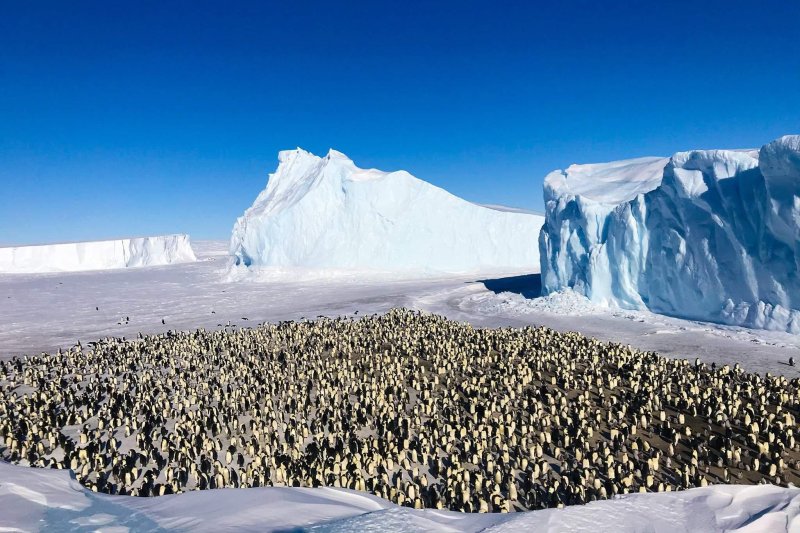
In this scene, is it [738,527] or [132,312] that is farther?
[132,312]

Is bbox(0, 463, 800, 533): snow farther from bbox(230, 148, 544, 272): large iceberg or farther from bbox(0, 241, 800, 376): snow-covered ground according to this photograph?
bbox(230, 148, 544, 272): large iceberg

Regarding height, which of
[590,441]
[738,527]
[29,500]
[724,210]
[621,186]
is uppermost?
[621,186]

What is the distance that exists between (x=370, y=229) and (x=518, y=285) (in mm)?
18748

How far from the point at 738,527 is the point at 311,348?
55.2ft

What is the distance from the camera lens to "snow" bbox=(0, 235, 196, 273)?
9369 centimetres

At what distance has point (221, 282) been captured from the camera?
185ft

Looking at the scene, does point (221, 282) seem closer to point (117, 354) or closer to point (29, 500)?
point (117, 354)

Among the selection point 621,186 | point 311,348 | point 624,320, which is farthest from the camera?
point 621,186

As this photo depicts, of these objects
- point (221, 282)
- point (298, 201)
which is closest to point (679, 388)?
point (298, 201)

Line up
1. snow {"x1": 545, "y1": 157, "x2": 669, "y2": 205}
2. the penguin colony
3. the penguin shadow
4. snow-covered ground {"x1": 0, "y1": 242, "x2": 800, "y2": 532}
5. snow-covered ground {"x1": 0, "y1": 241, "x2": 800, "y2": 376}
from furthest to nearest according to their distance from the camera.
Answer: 1. the penguin shadow
2. snow {"x1": 545, "y1": 157, "x2": 669, "y2": 205}
3. snow-covered ground {"x1": 0, "y1": 241, "x2": 800, "y2": 376}
4. the penguin colony
5. snow-covered ground {"x1": 0, "y1": 242, "x2": 800, "y2": 532}

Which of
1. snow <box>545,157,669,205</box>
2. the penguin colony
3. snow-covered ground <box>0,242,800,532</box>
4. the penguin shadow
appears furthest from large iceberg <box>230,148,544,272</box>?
the penguin colony

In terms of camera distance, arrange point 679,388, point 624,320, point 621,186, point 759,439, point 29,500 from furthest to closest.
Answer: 1. point 621,186
2. point 624,320
3. point 679,388
4. point 759,439
5. point 29,500

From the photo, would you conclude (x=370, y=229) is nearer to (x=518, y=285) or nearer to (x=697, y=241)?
(x=518, y=285)

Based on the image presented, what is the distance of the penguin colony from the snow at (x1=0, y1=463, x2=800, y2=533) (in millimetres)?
2370
